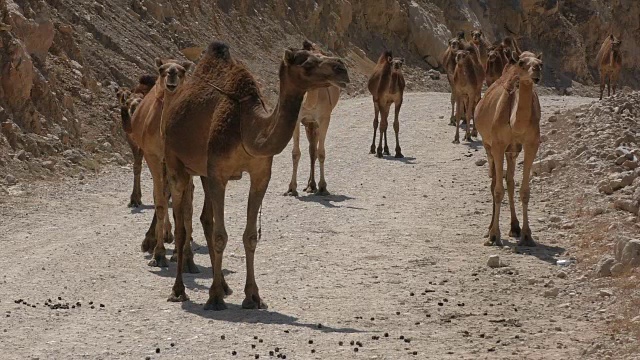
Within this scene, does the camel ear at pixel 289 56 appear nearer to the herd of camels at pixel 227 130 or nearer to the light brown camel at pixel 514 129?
the herd of camels at pixel 227 130

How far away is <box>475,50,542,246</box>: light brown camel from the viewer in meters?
15.5

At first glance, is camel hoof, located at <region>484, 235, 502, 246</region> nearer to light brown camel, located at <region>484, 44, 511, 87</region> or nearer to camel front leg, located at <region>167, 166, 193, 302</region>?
camel front leg, located at <region>167, 166, 193, 302</region>

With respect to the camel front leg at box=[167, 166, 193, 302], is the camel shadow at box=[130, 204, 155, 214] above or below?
below

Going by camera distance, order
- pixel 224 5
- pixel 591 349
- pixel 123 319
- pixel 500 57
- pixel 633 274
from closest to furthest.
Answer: pixel 591 349 → pixel 123 319 → pixel 633 274 → pixel 500 57 → pixel 224 5

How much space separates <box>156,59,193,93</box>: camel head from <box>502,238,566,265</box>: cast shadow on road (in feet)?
16.0

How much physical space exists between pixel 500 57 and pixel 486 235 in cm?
1525

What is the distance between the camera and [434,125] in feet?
102

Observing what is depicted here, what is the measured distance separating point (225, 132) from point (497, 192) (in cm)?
556

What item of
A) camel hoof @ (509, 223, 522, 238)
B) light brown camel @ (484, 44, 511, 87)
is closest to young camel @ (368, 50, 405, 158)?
light brown camel @ (484, 44, 511, 87)

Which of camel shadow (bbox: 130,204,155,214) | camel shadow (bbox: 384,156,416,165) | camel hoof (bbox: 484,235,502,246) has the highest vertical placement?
camel hoof (bbox: 484,235,502,246)

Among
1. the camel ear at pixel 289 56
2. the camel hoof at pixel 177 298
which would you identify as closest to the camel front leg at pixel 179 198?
the camel hoof at pixel 177 298

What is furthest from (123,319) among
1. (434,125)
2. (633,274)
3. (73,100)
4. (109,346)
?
(434,125)

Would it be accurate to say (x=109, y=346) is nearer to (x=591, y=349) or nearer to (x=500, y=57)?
(x=591, y=349)

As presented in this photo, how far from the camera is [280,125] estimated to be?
11.4m
